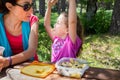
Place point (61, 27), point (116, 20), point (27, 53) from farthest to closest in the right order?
1. point (116, 20)
2. point (61, 27)
3. point (27, 53)

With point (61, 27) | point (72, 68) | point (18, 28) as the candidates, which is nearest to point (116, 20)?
point (61, 27)

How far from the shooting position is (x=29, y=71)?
106 inches

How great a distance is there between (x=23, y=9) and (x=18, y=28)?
0.29 meters

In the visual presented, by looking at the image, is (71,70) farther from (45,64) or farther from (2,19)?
(2,19)

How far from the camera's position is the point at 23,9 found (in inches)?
130

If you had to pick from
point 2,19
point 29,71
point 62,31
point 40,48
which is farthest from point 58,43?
point 40,48

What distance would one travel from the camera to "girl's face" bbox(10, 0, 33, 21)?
10.8 feet

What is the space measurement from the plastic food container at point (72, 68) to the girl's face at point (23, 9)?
0.81 meters

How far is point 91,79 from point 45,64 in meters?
0.53

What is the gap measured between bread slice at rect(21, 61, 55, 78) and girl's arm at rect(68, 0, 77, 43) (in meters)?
0.59

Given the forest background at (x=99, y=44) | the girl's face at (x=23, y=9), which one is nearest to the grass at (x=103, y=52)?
the forest background at (x=99, y=44)

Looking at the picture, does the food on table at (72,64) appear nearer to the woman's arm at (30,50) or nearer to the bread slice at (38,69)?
the bread slice at (38,69)

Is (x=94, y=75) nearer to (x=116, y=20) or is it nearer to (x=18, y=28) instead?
(x=18, y=28)

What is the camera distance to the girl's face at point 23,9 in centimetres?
330
